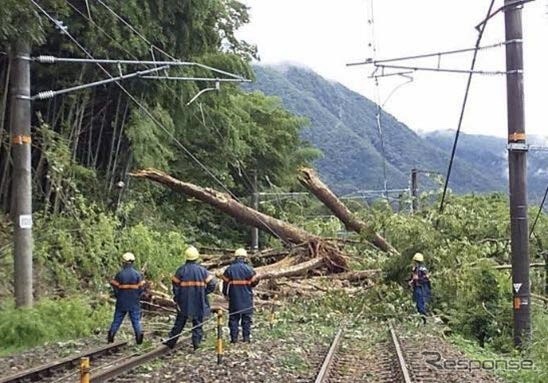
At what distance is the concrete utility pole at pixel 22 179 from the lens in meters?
16.2

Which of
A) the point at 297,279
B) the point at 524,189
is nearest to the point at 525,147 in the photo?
the point at 524,189

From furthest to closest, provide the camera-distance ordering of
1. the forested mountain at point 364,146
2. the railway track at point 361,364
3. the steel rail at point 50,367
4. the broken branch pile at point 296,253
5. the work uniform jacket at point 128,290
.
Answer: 1. the forested mountain at point 364,146
2. the broken branch pile at point 296,253
3. the work uniform jacket at point 128,290
4. the steel rail at point 50,367
5. the railway track at point 361,364

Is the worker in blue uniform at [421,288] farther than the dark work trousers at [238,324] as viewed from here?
Yes

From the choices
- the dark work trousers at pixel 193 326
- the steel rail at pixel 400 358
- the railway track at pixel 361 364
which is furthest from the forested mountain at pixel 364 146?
the dark work trousers at pixel 193 326

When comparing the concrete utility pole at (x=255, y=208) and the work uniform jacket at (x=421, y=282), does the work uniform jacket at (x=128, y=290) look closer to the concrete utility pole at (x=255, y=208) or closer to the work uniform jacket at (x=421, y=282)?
the work uniform jacket at (x=421, y=282)

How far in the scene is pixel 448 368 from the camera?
11820mm

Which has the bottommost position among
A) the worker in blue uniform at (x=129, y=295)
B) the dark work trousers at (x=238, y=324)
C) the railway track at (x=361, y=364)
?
the railway track at (x=361, y=364)

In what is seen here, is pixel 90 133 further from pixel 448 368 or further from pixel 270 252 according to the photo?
pixel 448 368

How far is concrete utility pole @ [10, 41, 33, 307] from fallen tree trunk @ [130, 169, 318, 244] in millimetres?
7738

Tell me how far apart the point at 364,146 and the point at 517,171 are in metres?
103

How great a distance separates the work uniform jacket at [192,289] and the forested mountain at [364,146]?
77268mm

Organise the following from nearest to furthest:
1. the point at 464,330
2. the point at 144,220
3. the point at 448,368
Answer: the point at 448,368, the point at 464,330, the point at 144,220

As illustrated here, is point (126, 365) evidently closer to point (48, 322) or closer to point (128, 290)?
A: point (128, 290)

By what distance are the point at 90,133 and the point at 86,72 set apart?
3613 mm
